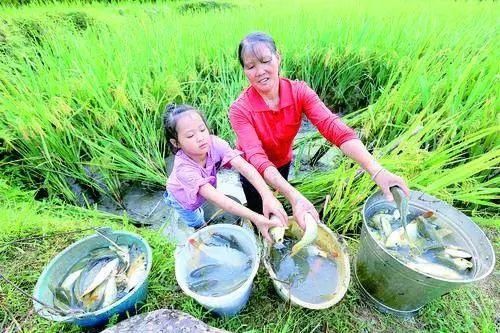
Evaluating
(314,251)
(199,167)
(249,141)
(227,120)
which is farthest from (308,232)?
(227,120)

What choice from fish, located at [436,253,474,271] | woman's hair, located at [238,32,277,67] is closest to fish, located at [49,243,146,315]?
woman's hair, located at [238,32,277,67]

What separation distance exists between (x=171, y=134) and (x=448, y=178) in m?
1.59

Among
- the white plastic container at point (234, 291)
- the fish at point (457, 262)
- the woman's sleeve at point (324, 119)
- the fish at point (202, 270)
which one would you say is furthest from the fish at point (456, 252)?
the fish at point (202, 270)

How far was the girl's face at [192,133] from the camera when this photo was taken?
1.66 meters

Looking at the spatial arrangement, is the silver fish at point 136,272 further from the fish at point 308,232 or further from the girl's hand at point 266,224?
the fish at point 308,232

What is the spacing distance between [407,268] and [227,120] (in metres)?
1.93

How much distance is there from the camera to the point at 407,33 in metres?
3.11

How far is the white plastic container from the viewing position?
4.53 ft

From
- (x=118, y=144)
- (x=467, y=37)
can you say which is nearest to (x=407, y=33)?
(x=467, y=37)

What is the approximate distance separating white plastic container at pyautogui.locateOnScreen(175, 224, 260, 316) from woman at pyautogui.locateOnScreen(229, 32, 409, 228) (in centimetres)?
19

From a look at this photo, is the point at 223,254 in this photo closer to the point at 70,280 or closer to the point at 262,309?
the point at 262,309

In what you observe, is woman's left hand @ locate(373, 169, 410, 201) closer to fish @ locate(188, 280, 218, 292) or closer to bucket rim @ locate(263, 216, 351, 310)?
bucket rim @ locate(263, 216, 351, 310)

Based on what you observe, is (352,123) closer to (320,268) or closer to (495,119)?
(495,119)

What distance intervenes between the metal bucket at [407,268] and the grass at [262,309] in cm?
9
